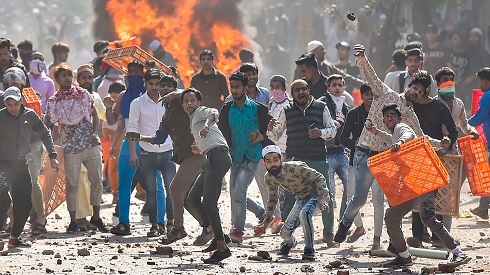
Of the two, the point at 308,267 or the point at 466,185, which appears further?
the point at 466,185

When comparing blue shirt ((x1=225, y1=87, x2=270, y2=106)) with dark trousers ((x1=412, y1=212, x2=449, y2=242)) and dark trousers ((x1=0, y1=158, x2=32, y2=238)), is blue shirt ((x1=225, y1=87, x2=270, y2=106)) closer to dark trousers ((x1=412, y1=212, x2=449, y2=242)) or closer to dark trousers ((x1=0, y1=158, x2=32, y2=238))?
dark trousers ((x1=412, y1=212, x2=449, y2=242))

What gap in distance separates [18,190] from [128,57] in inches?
127

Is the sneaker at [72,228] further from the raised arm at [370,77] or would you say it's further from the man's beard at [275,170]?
the raised arm at [370,77]

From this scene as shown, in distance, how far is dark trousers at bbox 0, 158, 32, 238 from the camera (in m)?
14.0

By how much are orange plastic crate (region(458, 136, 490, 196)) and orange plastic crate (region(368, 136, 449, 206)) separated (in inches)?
Result: 97.9

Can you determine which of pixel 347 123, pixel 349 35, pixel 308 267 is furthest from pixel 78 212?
pixel 349 35

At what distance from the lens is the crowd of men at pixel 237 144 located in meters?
12.8

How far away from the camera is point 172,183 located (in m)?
14.0

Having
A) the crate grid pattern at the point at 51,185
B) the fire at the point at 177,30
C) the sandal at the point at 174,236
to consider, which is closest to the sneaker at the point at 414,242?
the sandal at the point at 174,236

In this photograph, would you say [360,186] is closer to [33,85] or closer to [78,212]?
[78,212]

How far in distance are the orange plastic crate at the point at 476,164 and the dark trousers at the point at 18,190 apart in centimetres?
429

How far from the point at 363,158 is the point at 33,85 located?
5.35 m

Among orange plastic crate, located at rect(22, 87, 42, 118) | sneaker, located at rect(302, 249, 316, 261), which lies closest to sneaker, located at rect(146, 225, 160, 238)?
orange plastic crate, located at rect(22, 87, 42, 118)

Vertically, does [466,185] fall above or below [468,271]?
above
